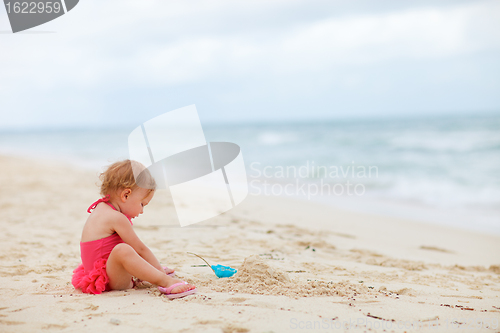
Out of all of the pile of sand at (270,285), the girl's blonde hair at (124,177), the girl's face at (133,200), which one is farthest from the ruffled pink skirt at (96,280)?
the pile of sand at (270,285)

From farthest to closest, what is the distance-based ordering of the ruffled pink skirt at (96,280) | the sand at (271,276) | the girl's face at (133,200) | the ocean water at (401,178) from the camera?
1. the ocean water at (401,178)
2. the girl's face at (133,200)
3. the ruffled pink skirt at (96,280)
4. the sand at (271,276)

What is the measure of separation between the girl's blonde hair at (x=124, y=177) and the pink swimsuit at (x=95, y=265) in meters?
0.14

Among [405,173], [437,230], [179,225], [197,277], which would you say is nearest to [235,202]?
[179,225]

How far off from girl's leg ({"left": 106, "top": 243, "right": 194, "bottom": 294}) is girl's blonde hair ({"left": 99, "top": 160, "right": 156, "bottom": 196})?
0.40 metres

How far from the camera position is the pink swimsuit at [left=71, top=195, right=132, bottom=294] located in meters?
2.41

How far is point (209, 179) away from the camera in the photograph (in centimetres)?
1004

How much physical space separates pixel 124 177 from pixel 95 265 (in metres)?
0.60

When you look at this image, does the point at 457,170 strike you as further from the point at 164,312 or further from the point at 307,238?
the point at 164,312

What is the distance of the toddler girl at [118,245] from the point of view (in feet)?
7.67

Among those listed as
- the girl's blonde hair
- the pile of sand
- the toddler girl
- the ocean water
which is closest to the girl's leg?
the toddler girl

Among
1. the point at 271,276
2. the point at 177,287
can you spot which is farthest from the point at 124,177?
the point at 271,276

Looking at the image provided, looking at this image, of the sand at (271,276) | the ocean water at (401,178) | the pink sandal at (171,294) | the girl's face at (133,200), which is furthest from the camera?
the ocean water at (401,178)

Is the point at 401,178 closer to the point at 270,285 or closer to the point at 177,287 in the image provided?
the point at 270,285

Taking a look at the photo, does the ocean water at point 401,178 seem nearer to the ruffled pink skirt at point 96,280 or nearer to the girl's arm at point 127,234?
the girl's arm at point 127,234
